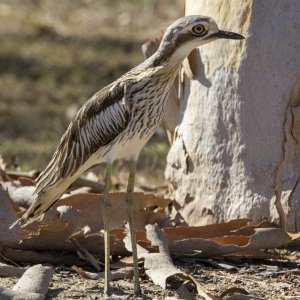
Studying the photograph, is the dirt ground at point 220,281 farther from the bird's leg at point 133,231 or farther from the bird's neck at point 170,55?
the bird's neck at point 170,55

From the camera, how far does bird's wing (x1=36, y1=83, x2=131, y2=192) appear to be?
5344 millimetres

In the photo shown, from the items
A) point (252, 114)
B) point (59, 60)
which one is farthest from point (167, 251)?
point (59, 60)

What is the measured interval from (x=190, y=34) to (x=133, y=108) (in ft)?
1.43

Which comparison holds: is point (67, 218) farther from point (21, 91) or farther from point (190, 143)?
point (21, 91)

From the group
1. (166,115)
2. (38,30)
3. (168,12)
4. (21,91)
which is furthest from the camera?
(168,12)

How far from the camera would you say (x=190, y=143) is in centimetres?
615

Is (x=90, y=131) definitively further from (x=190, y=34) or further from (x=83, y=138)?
(x=190, y=34)

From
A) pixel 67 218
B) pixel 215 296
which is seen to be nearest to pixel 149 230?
pixel 67 218

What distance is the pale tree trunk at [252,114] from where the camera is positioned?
5.85 metres

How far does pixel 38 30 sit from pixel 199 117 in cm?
526

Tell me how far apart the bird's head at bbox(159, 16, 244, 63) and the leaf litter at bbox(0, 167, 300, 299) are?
98cm

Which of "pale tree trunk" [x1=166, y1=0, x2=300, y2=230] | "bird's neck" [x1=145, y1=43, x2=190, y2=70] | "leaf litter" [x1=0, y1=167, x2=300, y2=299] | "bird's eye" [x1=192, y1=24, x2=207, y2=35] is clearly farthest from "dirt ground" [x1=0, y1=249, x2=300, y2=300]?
"bird's eye" [x1=192, y1=24, x2=207, y2=35]

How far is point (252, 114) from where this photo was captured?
19.3 feet

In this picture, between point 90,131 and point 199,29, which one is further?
point 90,131
